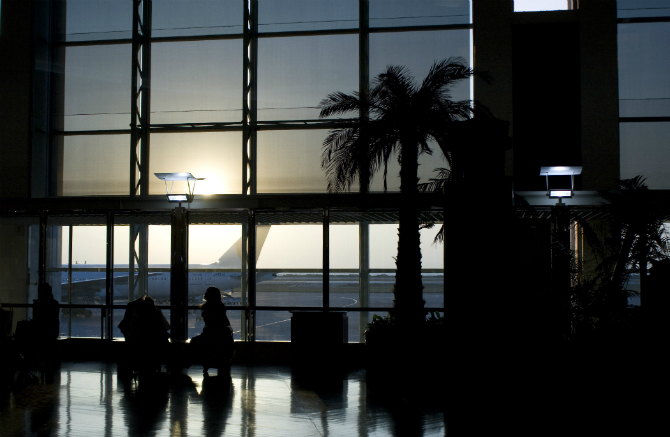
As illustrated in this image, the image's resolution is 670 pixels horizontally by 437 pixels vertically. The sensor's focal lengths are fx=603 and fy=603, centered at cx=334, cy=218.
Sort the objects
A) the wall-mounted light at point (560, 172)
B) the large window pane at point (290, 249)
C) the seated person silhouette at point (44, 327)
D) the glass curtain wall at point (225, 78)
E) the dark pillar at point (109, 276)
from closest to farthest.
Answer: the seated person silhouette at point (44, 327), the wall-mounted light at point (560, 172), the dark pillar at point (109, 276), the large window pane at point (290, 249), the glass curtain wall at point (225, 78)

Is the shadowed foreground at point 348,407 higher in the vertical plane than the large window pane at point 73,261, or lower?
lower

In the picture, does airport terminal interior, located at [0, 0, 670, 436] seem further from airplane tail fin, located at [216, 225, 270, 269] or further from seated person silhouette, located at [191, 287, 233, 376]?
seated person silhouette, located at [191, 287, 233, 376]

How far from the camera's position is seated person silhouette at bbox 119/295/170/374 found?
1081 cm

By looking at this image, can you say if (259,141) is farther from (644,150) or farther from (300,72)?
(644,150)

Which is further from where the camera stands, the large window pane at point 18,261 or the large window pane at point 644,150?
the large window pane at point 18,261

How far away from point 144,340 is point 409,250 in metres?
5.06

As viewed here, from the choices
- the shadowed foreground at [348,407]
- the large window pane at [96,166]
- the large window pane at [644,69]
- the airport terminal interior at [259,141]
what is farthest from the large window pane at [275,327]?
the large window pane at [644,69]

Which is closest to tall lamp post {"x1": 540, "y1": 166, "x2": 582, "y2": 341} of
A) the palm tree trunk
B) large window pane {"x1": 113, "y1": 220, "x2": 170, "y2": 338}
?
the palm tree trunk

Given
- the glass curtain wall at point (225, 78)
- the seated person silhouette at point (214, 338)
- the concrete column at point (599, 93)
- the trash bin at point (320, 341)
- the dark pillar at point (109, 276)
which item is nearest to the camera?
the seated person silhouette at point (214, 338)

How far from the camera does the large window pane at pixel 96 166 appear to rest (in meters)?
16.1

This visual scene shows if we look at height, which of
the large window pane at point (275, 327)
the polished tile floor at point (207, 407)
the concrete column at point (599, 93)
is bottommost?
the polished tile floor at point (207, 407)

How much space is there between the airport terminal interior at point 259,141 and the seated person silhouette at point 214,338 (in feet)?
1.32

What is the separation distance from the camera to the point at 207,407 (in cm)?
843

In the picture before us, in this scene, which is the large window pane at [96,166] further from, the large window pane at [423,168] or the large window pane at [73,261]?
the large window pane at [423,168]
